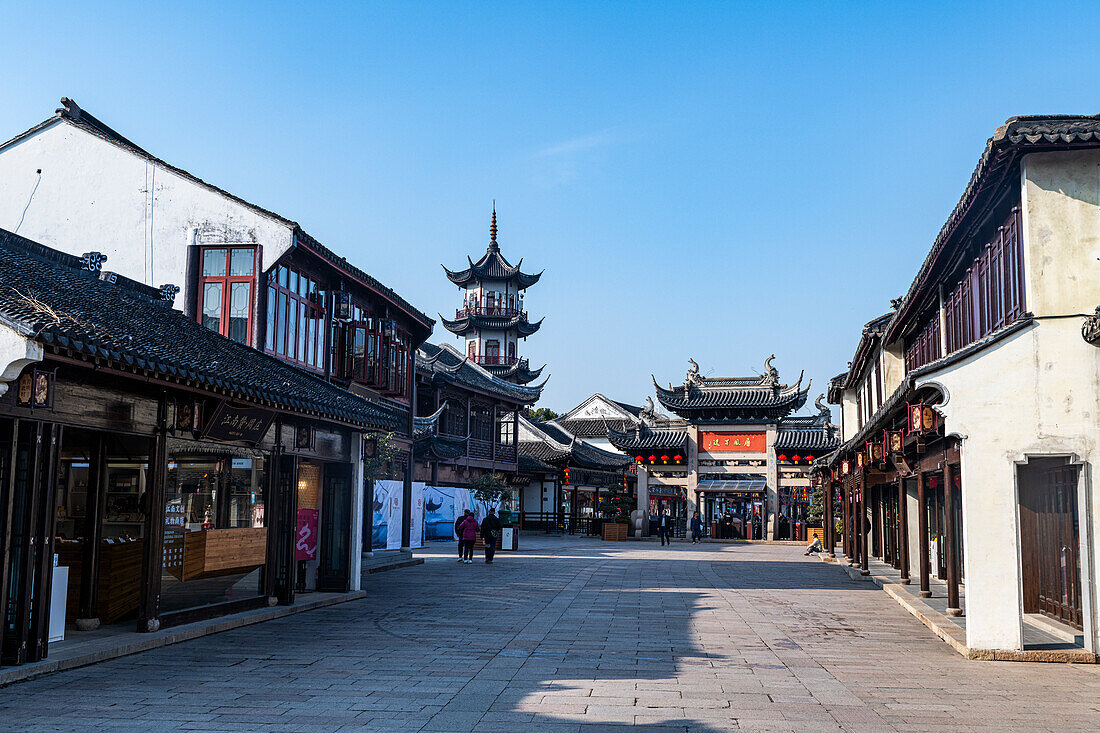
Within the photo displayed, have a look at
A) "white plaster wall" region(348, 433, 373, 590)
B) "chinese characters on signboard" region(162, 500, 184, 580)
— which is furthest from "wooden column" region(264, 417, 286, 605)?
"white plaster wall" region(348, 433, 373, 590)

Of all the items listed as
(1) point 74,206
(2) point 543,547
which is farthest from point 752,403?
(1) point 74,206

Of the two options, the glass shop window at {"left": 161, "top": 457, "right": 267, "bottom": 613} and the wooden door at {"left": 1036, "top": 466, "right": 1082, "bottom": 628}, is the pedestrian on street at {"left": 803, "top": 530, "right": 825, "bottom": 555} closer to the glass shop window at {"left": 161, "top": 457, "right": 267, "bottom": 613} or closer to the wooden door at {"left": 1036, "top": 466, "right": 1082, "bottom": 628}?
the wooden door at {"left": 1036, "top": 466, "right": 1082, "bottom": 628}

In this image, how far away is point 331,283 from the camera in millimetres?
19688

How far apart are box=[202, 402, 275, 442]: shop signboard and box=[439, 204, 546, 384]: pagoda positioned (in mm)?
47410

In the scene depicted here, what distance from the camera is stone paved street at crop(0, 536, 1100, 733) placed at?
22.3ft

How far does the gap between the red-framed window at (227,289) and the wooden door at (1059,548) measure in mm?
12905

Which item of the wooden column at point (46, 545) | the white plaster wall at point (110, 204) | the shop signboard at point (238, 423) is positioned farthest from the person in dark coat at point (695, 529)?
the wooden column at point (46, 545)

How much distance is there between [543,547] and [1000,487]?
24.2 meters

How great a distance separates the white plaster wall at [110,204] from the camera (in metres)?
17.0

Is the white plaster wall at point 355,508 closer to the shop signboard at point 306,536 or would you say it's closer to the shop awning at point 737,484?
the shop signboard at point 306,536

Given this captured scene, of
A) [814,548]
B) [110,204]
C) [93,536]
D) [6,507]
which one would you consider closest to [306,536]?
[93,536]

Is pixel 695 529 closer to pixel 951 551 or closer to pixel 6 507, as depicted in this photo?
pixel 951 551

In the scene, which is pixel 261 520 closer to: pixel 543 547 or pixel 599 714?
pixel 599 714

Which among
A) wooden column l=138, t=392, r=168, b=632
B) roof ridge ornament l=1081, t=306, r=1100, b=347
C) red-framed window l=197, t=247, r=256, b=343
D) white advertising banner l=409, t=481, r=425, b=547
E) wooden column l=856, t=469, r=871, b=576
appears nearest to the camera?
roof ridge ornament l=1081, t=306, r=1100, b=347
